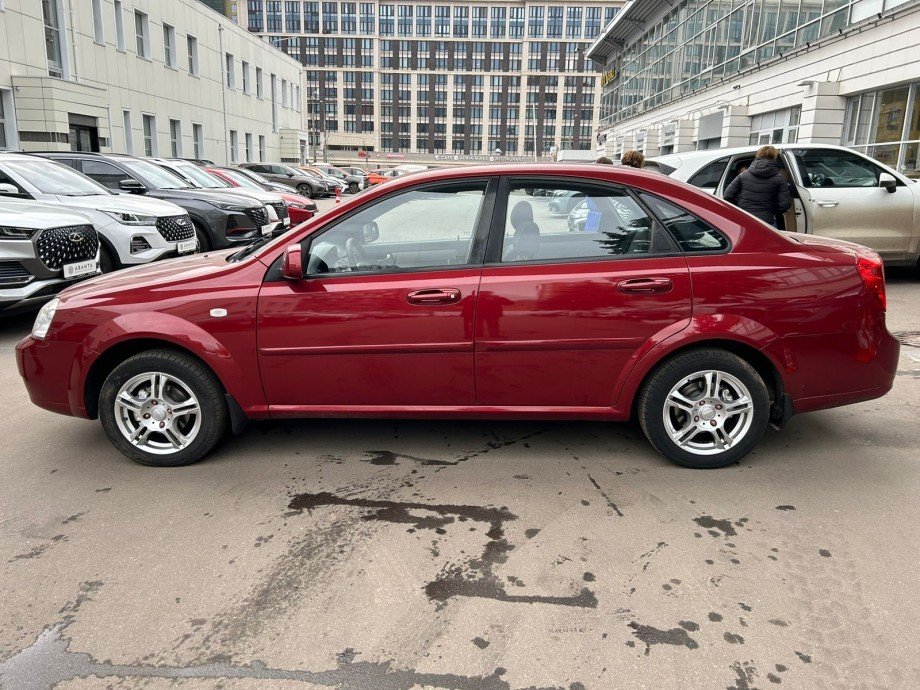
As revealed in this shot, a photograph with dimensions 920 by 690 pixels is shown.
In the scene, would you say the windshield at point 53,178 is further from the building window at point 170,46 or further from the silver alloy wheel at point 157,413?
the building window at point 170,46

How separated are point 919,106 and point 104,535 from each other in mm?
18618

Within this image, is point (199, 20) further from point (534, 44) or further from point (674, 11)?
point (534, 44)

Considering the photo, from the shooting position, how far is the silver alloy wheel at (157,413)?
385 cm

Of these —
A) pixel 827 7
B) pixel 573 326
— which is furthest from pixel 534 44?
pixel 573 326

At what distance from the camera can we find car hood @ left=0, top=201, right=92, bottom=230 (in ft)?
22.9

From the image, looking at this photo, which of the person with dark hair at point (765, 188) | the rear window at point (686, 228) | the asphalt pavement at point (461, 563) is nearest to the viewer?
the asphalt pavement at point (461, 563)

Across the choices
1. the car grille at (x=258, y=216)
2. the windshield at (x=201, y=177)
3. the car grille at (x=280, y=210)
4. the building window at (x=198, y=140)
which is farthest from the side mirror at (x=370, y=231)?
the building window at (x=198, y=140)

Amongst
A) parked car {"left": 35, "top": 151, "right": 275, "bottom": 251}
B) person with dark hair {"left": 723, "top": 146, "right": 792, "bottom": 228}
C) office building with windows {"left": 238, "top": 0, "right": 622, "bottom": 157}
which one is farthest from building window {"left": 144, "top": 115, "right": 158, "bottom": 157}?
office building with windows {"left": 238, "top": 0, "right": 622, "bottom": 157}

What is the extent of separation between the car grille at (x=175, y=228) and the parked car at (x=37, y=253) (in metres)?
1.44

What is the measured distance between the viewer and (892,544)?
10.1ft

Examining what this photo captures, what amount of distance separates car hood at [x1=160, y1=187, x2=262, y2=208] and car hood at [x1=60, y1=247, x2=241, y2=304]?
794 centimetres

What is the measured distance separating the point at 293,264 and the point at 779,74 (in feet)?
78.4

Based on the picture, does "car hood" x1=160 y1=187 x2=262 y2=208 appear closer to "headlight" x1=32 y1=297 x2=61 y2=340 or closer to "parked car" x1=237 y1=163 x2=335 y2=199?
"headlight" x1=32 y1=297 x2=61 y2=340

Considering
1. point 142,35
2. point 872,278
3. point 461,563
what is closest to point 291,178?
point 142,35
